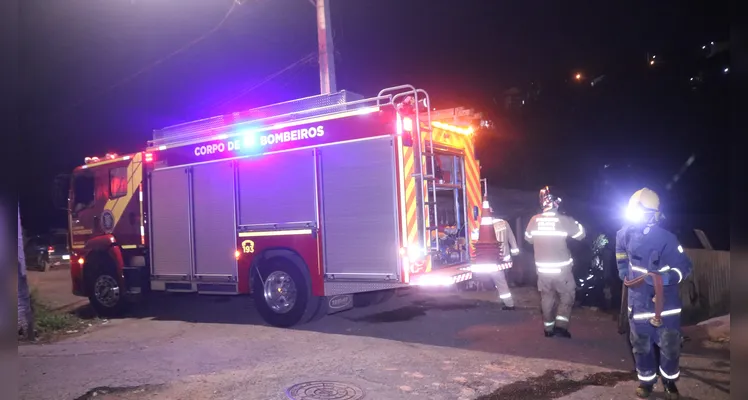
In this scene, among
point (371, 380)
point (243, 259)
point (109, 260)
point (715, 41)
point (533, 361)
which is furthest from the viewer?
point (715, 41)

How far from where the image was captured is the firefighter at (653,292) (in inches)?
170

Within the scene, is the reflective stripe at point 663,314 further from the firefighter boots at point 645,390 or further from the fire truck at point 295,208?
the fire truck at point 295,208

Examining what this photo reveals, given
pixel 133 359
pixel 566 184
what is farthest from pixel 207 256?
pixel 566 184

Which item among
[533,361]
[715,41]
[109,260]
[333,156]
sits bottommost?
[533,361]

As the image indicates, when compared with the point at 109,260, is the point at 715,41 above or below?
above

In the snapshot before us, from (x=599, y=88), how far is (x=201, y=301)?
18.1 m

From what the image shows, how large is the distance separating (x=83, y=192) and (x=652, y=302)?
979 centimetres

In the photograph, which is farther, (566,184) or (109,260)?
(566,184)

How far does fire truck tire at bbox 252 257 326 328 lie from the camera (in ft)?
23.9

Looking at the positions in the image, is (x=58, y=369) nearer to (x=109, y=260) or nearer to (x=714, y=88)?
(x=109, y=260)

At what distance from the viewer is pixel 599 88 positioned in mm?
21766

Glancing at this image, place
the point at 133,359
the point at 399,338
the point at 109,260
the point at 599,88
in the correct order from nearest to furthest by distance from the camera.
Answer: the point at 133,359, the point at 399,338, the point at 109,260, the point at 599,88

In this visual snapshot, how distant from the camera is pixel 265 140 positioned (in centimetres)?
764

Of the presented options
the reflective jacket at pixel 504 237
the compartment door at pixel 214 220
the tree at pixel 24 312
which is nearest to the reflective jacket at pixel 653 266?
the reflective jacket at pixel 504 237
